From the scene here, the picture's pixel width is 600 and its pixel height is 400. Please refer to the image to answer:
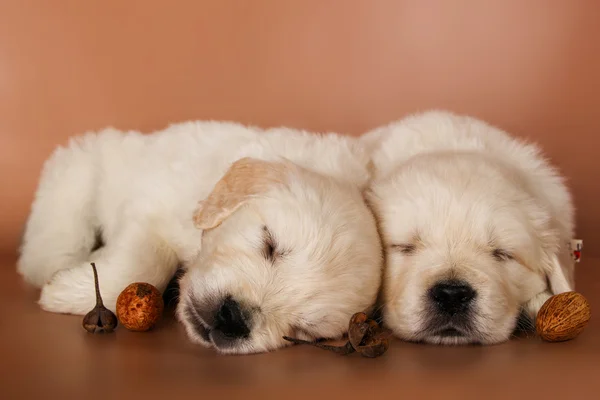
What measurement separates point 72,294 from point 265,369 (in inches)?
46.3

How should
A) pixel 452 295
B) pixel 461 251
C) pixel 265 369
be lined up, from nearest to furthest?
pixel 265 369, pixel 452 295, pixel 461 251

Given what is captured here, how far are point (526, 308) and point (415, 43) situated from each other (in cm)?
294

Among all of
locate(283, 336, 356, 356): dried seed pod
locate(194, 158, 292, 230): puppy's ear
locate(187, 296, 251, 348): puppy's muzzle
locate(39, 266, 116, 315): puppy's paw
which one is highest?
locate(194, 158, 292, 230): puppy's ear

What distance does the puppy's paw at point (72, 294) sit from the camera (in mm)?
3320

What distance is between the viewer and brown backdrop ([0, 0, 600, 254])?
5.49m

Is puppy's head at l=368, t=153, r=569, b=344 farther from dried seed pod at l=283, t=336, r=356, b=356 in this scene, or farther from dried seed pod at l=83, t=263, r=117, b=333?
dried seed pod at l=83, t=263, r=117, b=333

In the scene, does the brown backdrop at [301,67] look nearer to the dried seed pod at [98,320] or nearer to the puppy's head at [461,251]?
the puppy's head at [461,251]

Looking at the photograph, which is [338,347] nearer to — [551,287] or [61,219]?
[551,287]

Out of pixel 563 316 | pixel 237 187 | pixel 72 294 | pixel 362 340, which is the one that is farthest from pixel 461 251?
pixel 72 294

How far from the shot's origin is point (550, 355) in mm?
2893

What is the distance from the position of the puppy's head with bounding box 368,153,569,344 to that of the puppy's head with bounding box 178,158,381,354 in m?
0.17

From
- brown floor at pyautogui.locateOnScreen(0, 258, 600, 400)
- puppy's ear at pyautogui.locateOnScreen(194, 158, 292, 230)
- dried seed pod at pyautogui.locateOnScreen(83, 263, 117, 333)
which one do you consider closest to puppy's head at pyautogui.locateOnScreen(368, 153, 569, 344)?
brown floor at pyautogui.locateOnScreen(0, 258, 600, 400)

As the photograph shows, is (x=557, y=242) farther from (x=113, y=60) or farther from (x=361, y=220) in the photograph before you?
(x=113, y=60)

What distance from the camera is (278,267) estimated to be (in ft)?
9.24
